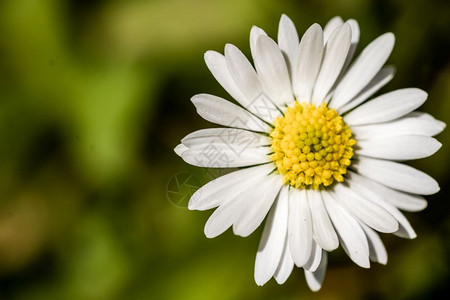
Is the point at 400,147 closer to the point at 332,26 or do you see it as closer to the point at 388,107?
the point at 388,107

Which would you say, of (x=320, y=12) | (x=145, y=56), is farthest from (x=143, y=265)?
(x=320, y=12)

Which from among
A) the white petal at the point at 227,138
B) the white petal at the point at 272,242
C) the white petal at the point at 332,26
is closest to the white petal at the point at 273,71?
the white petal at the point at 227,138

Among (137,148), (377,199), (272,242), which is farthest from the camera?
(137,148)

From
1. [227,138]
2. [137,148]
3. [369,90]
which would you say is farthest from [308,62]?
[137,148]

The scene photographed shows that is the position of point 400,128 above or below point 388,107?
below

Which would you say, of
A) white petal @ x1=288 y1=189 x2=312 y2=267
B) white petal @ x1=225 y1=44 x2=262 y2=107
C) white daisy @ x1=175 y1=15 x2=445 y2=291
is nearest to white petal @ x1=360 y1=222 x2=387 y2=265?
white daisy @ x1=175 y1=15 x2=445 y2=291
